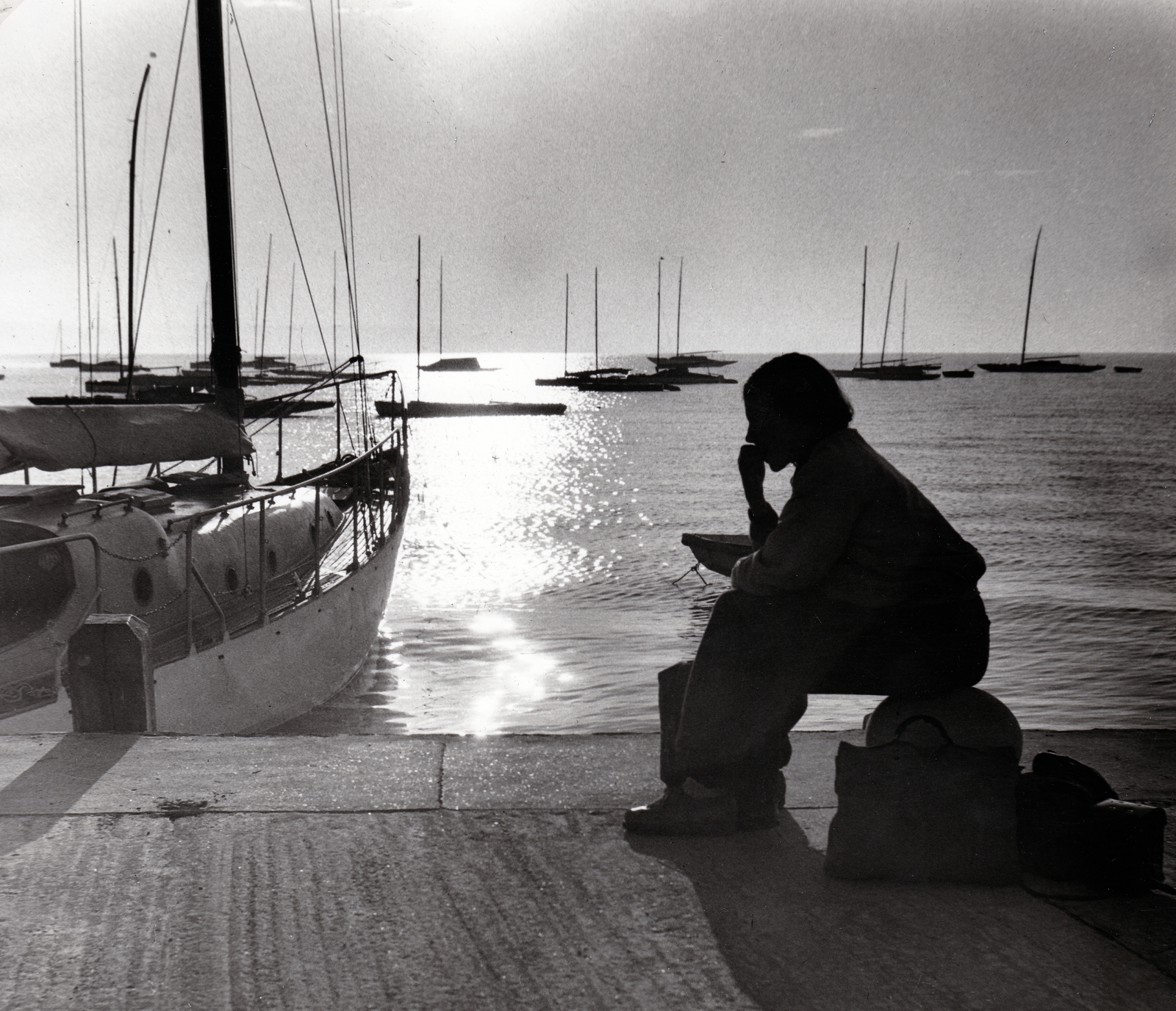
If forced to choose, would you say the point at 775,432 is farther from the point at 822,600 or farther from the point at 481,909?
the point at 481,909

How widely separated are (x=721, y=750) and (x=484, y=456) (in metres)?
58.6

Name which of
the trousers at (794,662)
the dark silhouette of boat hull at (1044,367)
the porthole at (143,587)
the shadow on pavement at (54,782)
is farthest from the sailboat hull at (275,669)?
the dark silhouette of boat hull at (1044,367)

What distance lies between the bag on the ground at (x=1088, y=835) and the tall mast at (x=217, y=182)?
37.6 feet

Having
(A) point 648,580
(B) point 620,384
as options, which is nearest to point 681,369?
(B) point 620,384

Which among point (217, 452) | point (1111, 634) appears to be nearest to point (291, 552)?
point (217, 452)

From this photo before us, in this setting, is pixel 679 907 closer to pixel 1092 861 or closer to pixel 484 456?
pixel 1092 861

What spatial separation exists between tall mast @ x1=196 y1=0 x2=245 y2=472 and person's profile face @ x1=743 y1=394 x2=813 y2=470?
423 inches

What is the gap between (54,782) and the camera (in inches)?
165

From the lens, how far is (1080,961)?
9.46 ft

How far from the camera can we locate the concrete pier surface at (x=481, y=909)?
2.75 m

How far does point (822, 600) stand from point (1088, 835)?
3.16 feet

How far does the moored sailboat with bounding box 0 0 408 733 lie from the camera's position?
669cm

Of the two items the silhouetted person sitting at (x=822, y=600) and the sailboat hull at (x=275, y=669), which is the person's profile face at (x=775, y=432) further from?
the sailboat hull at (x=275, y=669)

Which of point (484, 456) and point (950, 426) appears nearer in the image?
point (484, 456)
